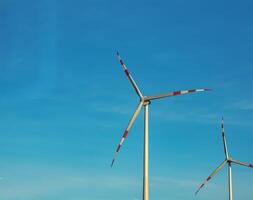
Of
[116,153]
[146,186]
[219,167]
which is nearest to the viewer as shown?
[146,186]

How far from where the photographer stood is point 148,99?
7562 centimetres

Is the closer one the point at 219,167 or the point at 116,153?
the point at 116,153

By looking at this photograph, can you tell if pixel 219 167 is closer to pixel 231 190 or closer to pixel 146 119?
pixel 231 190

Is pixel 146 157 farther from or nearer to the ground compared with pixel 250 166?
nearer to the ground

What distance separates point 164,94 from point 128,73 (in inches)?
282

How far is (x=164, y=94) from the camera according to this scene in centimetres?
7644

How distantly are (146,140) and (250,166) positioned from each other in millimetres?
57393

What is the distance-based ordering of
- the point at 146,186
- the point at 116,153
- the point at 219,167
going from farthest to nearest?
the point at 219,167 → the point at 116,153 → the point at 146,186

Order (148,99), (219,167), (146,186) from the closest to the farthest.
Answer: (146,186) → (148,99) → (219,167)

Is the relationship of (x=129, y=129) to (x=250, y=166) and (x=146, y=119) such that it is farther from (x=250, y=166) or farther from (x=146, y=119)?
(x=250, y=166)

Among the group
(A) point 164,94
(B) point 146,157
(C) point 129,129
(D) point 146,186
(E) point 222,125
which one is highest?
(E) point 222,125

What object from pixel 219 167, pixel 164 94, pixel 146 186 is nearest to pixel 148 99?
pixel 164 94

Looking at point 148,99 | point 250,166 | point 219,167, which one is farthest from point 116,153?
point 250,166

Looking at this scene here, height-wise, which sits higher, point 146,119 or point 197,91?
point 197,91
